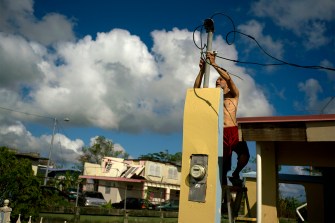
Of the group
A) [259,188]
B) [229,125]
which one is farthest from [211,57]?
[259,188]

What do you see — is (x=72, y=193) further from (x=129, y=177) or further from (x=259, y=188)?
(x=259, y=188)

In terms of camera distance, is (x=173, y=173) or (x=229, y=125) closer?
(x=229, y=125)

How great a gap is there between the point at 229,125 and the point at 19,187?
7.19 meters

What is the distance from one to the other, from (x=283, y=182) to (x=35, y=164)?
30.2 m

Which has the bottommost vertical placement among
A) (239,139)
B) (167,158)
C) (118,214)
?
(118,214)

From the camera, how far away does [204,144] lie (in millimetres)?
4863

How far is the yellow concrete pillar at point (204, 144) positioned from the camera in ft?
15.3

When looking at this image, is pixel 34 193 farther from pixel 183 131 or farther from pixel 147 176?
pixel 147 176

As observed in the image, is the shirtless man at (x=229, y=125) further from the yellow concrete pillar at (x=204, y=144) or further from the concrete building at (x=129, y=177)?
the concrete building at (x=129, y=177)

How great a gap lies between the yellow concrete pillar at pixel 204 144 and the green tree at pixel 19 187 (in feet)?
21.7

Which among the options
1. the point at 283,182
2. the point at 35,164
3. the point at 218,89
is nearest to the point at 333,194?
the point at 283,182

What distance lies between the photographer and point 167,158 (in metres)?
66.0

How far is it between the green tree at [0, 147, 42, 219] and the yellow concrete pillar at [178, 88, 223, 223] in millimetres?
6609

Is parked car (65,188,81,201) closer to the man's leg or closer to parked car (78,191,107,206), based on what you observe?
parked car (78,191,107,206)
